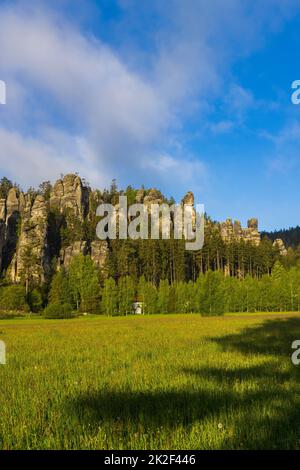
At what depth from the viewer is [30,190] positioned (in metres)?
172

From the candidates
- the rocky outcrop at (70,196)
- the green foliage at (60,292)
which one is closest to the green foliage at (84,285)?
the green foliage at (60,292)

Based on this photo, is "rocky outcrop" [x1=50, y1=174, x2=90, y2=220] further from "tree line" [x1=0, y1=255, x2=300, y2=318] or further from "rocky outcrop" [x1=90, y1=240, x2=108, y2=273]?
"tree line" [x1=0, y1=255, x2=300, y2=318]

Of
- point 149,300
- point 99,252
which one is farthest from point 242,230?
point 149,300

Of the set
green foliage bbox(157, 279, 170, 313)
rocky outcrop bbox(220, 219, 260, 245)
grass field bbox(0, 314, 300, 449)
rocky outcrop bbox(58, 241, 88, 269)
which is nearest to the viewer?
grass field bbox(0, 314, 300, 449)

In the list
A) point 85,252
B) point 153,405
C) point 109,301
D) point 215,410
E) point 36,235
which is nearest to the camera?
point 215,410

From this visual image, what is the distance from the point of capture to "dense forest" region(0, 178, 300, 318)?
3526 inches

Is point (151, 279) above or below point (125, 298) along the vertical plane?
above

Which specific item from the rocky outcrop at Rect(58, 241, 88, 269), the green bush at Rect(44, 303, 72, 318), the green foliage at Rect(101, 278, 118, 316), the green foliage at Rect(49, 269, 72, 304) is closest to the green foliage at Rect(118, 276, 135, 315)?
the green foliage at Rect(101, 278, 118, 316)

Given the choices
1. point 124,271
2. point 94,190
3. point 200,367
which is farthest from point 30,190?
point 200,367

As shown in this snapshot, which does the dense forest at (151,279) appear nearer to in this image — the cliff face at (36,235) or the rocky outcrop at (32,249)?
the rocky outcrop at (32,249)

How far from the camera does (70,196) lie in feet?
550

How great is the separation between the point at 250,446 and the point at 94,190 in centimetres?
18901

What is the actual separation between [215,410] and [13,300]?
8359 cm

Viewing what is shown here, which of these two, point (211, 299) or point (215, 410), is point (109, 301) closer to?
point (211, 299)
